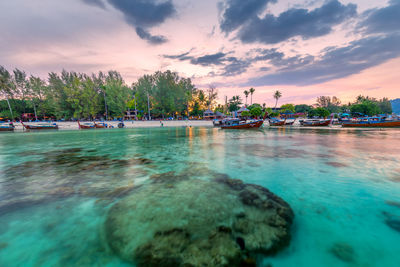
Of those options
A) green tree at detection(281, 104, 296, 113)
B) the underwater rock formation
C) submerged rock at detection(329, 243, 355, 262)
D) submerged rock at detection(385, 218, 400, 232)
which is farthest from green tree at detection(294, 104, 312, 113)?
submerged rock at detection(329, 243, 355, 262)

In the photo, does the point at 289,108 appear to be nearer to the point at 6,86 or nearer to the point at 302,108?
the point at 302,108

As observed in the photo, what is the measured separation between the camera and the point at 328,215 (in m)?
3.46

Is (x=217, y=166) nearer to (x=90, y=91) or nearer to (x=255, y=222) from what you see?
(x=255, y=222)

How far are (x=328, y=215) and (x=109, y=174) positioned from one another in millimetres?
7244

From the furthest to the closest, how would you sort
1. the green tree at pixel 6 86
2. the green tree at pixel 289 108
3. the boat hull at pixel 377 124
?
the green tree at pixel 289 108, the green tree at pixel 6 86, the boat hull at pixel 377 124

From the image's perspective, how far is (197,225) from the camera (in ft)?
9.92

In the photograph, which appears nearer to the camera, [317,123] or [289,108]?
[317,123]

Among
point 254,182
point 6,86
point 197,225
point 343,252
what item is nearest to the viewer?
point 343,252

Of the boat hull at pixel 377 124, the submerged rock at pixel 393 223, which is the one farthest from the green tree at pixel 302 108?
the submerged rock at pixel 393 223

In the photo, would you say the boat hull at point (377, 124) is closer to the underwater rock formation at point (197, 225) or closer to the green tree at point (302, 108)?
the underwater rock formation at point (197, 225)

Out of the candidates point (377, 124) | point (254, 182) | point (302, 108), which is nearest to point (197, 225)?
point (254, 182)

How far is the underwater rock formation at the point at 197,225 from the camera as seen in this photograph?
7.66 feet

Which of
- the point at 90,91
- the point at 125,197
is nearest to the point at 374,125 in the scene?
the point at 125,197

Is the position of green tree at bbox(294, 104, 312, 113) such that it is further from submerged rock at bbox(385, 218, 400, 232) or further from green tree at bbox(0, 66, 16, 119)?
green tree at bbox(0, 66, 16, 119)
